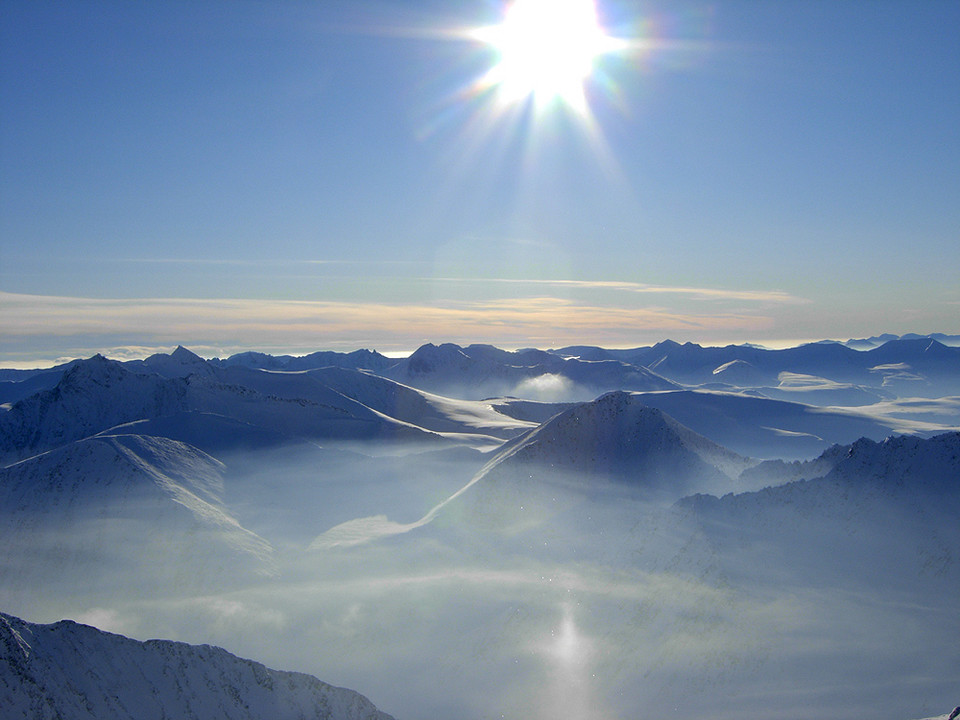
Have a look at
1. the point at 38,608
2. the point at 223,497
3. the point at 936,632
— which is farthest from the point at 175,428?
the point at 936,632

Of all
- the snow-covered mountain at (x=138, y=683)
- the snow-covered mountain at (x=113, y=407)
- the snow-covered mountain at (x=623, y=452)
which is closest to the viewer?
the snow-covered mountain at (x=138, y=683)

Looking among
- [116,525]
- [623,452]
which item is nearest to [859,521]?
[623,452]

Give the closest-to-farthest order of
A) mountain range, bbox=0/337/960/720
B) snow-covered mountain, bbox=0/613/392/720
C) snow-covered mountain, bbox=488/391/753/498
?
snow-covered mountain, bbox=0/613/392/720
mountain range, bbox=0/337/960/720
snow-covered mountain, bbox=488/391/753/498

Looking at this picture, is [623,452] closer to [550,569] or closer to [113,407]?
[550,569]

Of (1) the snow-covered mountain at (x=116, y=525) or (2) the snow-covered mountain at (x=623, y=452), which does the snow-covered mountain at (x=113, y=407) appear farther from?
(2) the snow-covered mountain at (x=623, y=452)

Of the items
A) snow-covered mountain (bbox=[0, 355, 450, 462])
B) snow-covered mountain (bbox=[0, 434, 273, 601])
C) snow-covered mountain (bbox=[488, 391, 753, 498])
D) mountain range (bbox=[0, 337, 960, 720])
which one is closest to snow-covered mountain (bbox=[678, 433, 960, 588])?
mountain range (bbox=[0, 337, 960, 720])

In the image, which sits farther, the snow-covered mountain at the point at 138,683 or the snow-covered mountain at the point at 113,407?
the snow-covered mountain at the point at 113,407

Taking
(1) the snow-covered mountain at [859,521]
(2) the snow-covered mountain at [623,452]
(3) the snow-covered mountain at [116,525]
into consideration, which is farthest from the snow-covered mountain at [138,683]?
(2) the snow-covered mountain at [623,452]

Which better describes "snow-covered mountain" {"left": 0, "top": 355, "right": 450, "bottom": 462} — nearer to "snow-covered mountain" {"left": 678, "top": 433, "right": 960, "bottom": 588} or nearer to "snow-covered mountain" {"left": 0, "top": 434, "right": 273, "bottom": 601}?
"snow-covered mountain" {"left": 0, "top": 434, "right": 273, "bottom": 601}

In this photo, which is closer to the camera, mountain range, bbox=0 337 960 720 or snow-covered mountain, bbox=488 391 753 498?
mountain range, bbox=0 337 960 720
